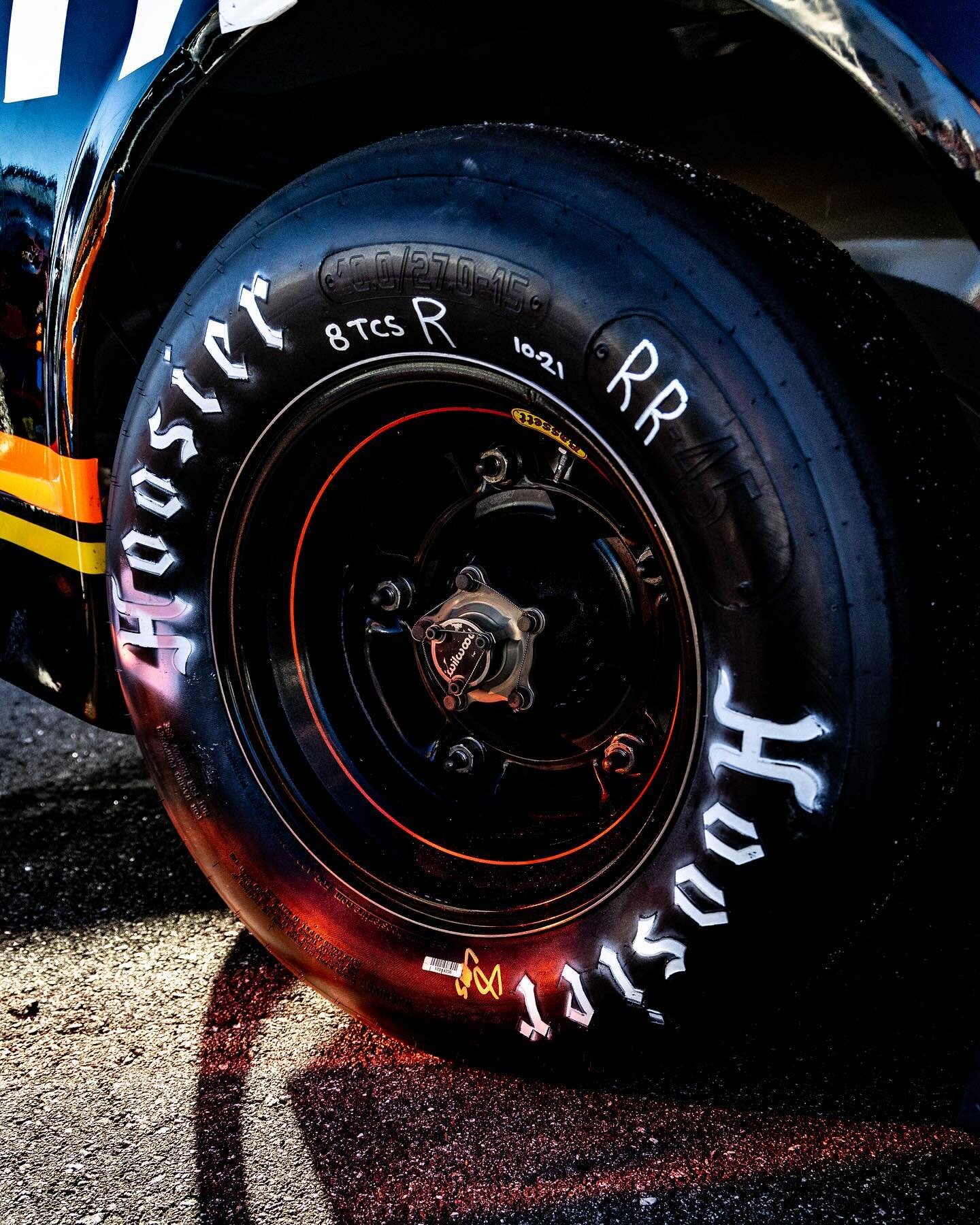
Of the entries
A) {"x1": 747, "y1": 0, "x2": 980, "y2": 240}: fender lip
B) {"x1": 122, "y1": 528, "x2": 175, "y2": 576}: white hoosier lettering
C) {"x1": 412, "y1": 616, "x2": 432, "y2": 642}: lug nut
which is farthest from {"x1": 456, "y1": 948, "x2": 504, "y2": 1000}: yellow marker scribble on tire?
{"x1": 747, "y1": 0, "x2": 980, "y2": 240}: fender lip

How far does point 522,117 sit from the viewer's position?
180 cm

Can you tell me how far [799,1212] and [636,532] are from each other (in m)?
0.85

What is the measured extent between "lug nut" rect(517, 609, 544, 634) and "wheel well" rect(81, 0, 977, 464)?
638 millimetres

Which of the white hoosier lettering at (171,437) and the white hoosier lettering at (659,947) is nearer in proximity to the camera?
the white hoosier lettering at (659,947)

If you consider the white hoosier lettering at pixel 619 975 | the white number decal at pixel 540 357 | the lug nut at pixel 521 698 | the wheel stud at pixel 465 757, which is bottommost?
the white hoosier lettering at pixel 619 975

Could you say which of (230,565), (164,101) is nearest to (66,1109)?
(230,565)

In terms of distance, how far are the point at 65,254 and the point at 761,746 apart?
4.06ft

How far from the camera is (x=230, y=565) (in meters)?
1.66

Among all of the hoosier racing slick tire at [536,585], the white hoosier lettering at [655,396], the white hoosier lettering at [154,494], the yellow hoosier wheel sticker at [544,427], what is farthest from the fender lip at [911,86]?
the white hoosier lettering at [154,494]

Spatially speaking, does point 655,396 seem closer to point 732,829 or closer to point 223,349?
point 732,829

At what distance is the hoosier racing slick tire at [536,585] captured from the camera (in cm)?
121

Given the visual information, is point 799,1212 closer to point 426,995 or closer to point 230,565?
point 426,995

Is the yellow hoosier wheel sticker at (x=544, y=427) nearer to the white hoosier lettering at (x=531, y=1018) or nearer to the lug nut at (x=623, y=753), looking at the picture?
the lug nut at (x=623, y=753)

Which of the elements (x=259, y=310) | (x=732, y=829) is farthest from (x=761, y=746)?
(x=259, y=310)
